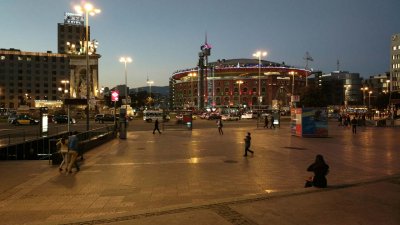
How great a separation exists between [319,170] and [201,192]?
3233mm

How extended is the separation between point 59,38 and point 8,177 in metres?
160

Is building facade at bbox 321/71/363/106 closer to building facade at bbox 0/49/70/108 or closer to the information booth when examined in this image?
building facade at bbox 0/49/70/108

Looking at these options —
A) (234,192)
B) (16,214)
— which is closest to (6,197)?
(16,214)

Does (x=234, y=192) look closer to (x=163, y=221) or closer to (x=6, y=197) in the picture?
(x=163, y=221)

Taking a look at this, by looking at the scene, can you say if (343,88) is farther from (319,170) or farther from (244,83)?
(319,170)

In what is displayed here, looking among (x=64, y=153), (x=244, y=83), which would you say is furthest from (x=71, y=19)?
(x=64, y=153)

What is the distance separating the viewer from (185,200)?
978 centimetres

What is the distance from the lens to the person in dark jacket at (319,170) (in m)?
10.5

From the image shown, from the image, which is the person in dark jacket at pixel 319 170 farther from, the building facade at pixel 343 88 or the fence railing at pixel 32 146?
the building facade at pixel 343 88

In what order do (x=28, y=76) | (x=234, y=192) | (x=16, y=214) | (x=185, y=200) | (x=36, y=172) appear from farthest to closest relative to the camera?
1. (x=28, y=76)
2. (x=36, y=172)
3. (x=234, y=192)
4. (x=185, y=200)
5. (x=16, y=214)

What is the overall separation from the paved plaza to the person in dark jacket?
0.31m

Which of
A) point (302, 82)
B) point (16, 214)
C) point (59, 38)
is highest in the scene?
point (59, 38)

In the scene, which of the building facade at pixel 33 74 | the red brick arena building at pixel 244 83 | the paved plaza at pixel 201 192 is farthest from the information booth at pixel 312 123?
the building facade at pixel 33 74

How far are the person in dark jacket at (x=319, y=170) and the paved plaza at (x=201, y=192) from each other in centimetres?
31
